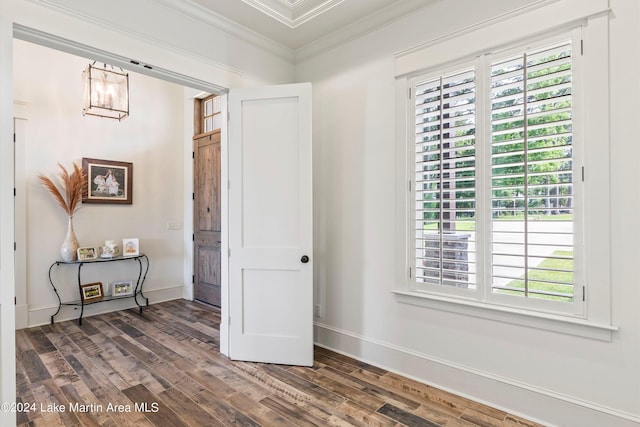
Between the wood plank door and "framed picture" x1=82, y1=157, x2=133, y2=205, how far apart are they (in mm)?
910

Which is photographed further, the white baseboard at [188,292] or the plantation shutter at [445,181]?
the white baseboard at [188,292]

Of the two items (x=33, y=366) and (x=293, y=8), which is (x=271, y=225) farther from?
(x=33, y=366)

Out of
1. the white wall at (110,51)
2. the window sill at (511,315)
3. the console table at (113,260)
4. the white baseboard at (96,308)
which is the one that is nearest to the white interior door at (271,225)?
the white wall at (110,51)

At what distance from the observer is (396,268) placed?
269 cm

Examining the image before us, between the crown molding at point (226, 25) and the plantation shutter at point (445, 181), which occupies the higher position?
the crown molding at point (226, 25)

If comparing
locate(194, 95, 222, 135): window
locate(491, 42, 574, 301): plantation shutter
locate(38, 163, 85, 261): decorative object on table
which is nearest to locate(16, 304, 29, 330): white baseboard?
locate(38, 163, 85, 261): decorative object on table

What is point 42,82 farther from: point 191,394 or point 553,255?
point 553,255

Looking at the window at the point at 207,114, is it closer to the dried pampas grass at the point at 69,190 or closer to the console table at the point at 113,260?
the dried pampas grass at the point at 69,190

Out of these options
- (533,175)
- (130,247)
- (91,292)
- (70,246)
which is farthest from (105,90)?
(533,175)

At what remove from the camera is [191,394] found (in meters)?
2.39

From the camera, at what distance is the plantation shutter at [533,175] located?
77.5 inches

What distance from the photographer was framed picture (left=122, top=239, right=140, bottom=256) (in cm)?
451

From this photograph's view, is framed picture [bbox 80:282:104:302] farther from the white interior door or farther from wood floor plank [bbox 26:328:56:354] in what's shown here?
the white interior door

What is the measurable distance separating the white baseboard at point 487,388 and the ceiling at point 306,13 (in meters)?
2.75
